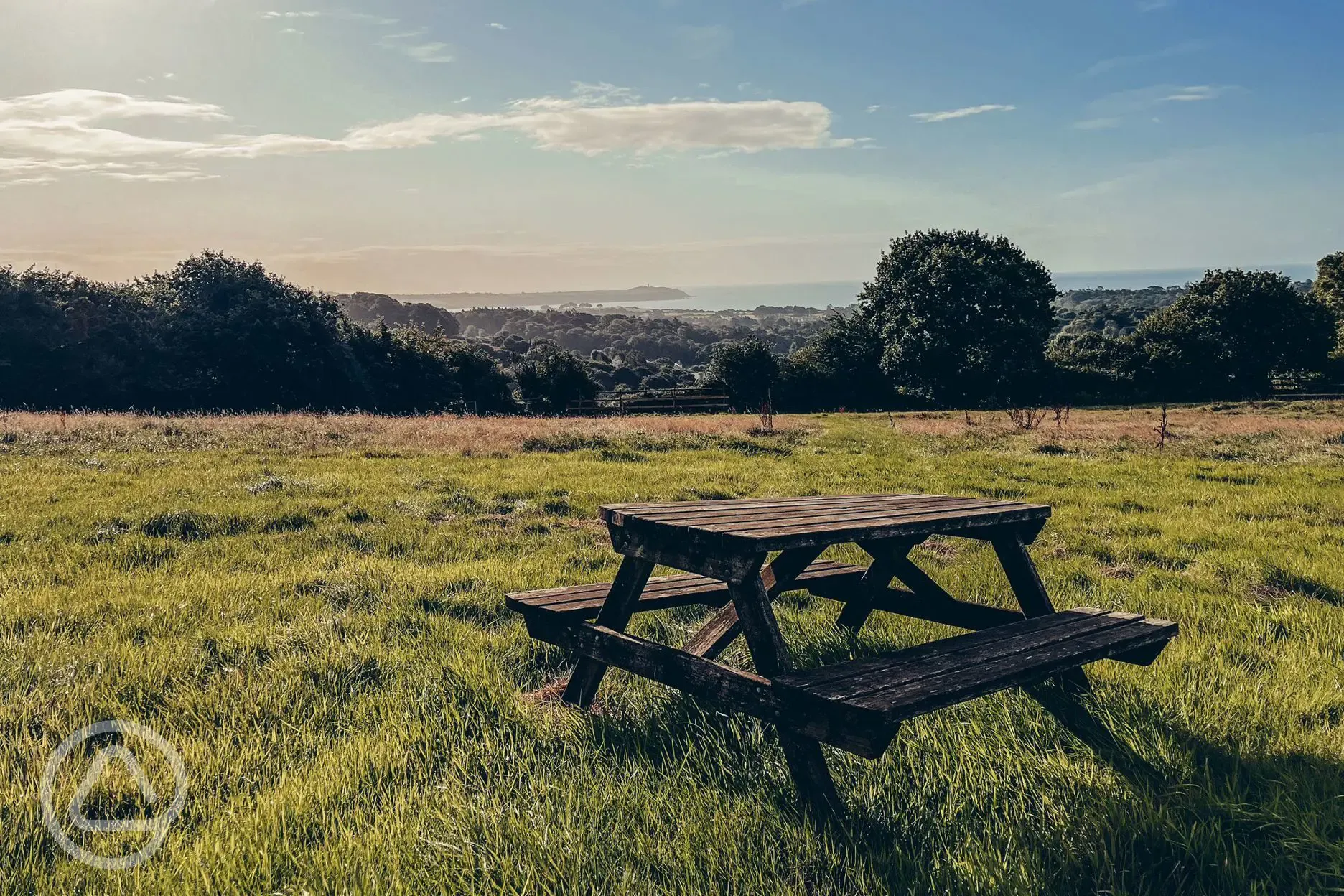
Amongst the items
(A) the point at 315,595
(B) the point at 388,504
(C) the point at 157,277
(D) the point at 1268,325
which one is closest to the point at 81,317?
(C) the point at 157,277

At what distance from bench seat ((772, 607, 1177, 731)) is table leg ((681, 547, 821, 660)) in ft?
2.47

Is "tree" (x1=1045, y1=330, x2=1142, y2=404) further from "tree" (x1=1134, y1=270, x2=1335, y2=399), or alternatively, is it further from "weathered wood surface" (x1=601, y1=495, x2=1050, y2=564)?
→ "weathered wood surface" (x1=601, y1=495, x2=1050, y2=564)

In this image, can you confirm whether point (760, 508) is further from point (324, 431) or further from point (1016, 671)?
point (324, 431)

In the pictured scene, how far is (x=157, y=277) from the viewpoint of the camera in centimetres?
4612

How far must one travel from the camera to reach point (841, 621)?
508cm

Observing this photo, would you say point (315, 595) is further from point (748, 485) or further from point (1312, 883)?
point (748, 485)

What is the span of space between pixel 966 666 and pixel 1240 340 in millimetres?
62239

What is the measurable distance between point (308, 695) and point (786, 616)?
3014mm

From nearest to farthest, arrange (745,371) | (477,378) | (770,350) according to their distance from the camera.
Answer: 1. (477,378)
2. (745,371)
3. (770,350)

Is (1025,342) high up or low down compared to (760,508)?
up

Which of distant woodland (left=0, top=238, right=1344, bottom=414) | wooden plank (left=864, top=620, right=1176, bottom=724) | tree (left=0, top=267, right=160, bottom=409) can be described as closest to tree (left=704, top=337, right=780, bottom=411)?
distant woodland (left=0, top=238, right=1344, bottom=414)

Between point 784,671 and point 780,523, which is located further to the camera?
point 780,523

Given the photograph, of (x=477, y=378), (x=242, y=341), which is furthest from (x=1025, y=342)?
(x=242, y=341)
